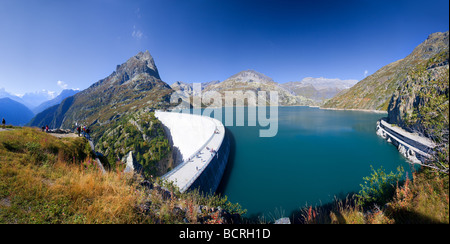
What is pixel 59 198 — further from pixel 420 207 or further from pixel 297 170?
pixel 297 170

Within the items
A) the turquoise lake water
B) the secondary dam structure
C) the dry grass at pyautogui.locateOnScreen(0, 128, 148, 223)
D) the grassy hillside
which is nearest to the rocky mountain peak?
the turquoise lake water

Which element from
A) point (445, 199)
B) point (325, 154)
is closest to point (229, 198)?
point (445, 199)

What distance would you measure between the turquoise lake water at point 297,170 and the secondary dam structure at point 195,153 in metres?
2.37

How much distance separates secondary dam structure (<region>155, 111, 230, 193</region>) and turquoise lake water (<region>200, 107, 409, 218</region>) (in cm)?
237

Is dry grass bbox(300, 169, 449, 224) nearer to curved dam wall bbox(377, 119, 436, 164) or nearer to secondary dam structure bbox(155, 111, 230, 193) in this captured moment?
secondary dam structure bbox(155, 111, 230, 193)

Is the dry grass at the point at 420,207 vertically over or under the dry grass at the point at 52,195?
under

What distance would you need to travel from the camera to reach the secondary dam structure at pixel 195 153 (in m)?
18.0

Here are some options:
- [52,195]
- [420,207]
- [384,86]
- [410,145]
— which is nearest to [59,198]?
[52,195]

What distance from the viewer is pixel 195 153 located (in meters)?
25.7

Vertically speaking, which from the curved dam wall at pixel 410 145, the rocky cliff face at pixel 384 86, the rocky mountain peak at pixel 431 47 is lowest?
the curved dam wall at pixel 410 145

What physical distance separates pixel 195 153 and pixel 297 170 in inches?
674

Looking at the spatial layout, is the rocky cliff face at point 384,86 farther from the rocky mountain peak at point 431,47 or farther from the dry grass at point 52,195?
the dry grass at point 52,195

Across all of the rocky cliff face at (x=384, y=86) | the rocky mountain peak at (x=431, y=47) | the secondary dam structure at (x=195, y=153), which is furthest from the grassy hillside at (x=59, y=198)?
the rocky mountain peak at (x=431, y=47)
